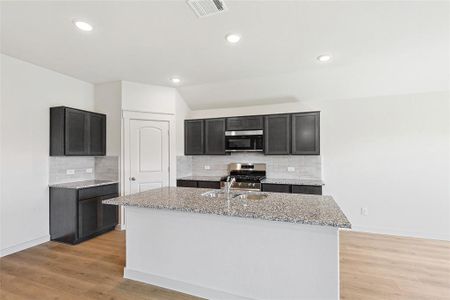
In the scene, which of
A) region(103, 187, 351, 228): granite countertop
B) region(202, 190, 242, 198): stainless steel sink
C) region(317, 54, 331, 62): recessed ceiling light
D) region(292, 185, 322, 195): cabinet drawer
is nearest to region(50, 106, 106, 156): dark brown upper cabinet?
region(103, 187, 351, 228): granite countertop

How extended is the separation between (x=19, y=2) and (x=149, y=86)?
243 centimetres

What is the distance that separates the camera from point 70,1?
202 cm

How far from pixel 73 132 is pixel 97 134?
451mm

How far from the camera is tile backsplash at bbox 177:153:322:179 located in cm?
439

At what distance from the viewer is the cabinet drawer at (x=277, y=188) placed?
399 cm

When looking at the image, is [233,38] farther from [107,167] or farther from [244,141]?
[107,167]

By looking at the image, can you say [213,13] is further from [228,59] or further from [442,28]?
[442,28]

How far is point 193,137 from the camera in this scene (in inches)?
195

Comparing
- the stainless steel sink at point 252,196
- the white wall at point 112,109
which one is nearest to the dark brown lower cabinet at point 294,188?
the stainless steel sink at point 252,196

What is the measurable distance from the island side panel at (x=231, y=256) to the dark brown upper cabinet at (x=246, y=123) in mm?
2590

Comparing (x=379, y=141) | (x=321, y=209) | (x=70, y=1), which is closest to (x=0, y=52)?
(x=70, y=1)

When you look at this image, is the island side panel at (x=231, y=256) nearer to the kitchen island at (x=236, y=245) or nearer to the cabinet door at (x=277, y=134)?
the kitchen island at (x=236, y=245)

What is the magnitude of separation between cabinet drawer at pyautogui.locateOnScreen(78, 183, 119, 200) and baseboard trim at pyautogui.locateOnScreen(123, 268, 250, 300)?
1.58m

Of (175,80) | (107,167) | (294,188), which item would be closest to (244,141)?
(294,188)
